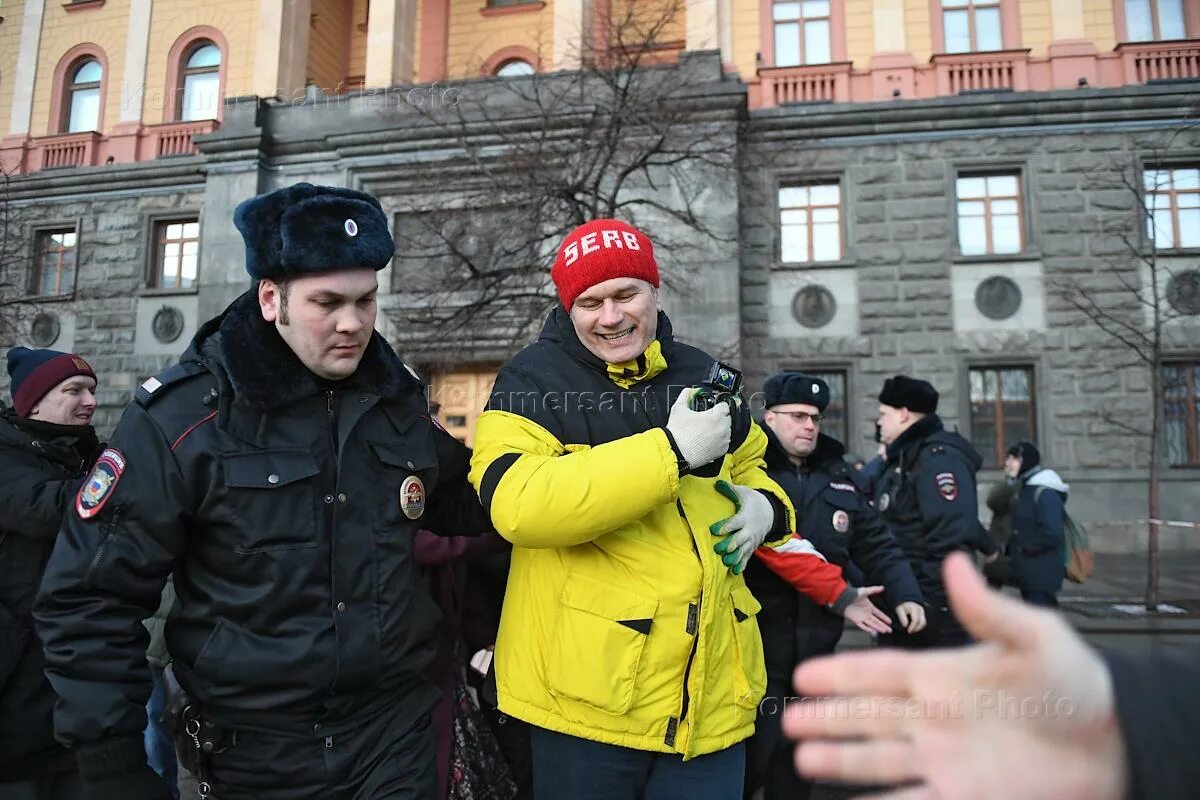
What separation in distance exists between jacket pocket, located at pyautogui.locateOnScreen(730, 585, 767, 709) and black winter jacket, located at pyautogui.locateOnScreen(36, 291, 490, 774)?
2.90ft

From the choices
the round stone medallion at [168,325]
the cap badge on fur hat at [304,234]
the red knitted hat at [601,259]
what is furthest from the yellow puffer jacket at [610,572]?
the round stone medallion at [168,325]

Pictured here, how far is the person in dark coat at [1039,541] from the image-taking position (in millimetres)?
6152

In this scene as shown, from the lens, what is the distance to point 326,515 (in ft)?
6.18

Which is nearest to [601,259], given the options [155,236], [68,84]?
[155,236]

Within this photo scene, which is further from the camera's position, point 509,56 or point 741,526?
point 509,56

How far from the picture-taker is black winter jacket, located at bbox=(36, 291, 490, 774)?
1623mm

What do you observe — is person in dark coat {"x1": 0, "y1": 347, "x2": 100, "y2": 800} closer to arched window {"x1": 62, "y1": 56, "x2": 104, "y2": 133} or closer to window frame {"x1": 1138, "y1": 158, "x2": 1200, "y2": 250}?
window frame {"x1": 1138, "y1": 158, "x2": 1200, "y2": 250}

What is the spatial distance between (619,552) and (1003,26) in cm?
1744

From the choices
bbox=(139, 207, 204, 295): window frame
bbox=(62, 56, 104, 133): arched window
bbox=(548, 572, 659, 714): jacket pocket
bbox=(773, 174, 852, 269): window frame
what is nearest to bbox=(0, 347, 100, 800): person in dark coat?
bbox=(548, 572, 659, 714): jacket pocket

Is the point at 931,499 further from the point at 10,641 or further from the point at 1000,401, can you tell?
the point at 1000,401

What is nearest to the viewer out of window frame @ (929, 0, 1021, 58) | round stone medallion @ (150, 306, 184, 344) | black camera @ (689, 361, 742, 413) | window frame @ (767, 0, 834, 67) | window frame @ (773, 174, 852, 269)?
black camera @ (689, 361, 742, 413)

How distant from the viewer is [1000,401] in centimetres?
1354

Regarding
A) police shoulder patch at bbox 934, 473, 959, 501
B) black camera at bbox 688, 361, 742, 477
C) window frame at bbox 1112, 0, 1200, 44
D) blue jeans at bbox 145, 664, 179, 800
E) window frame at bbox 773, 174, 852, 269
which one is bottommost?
blue jeans at bbox 145, 664, 179, 800

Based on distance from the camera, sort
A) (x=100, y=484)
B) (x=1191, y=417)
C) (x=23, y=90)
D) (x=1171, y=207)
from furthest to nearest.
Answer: (x=23, y=90) < (x=1171, y=207) < (x=1191, y=417) < (x=100, y=484)
